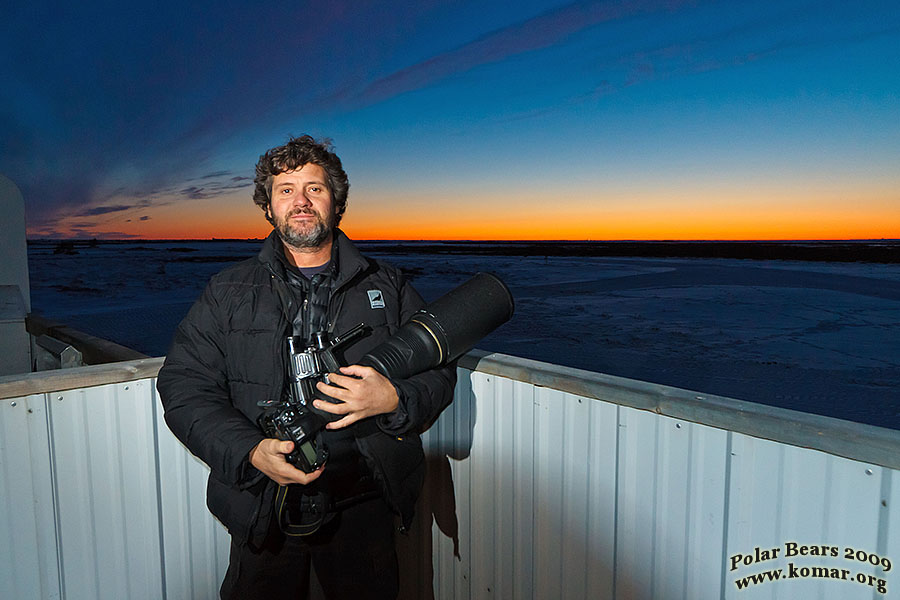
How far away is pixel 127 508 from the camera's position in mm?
1979

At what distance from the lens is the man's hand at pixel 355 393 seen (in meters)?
1.53

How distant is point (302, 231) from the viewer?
1.96m

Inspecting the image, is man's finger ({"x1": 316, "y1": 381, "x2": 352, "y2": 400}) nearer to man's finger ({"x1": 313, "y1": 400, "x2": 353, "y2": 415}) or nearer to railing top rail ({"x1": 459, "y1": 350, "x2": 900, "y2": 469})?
man's finger ({"x1": 313, "y1": 400, "x2": 353, "y2": 415})

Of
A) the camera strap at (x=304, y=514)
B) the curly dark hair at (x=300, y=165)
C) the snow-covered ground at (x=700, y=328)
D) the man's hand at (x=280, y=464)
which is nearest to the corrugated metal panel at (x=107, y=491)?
the camera strap at (x=304, y=514)

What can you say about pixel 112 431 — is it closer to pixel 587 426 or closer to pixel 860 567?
pixel 587 426

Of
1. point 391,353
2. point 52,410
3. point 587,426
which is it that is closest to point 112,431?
point 52,410

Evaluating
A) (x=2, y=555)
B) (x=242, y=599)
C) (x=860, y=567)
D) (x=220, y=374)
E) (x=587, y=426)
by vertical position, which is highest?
(x=220, y=374)

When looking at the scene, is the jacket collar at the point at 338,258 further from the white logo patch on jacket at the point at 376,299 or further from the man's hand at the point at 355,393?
the man's hand at the point at 355,393

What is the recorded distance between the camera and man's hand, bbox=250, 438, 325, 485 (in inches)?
59.6

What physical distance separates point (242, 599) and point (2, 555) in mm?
733

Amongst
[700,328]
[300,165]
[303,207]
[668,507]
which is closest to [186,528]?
[303,207]

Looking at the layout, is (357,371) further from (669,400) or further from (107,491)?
(107,491)

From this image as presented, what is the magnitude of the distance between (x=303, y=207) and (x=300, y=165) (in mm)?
168

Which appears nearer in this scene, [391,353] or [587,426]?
[391,353]
